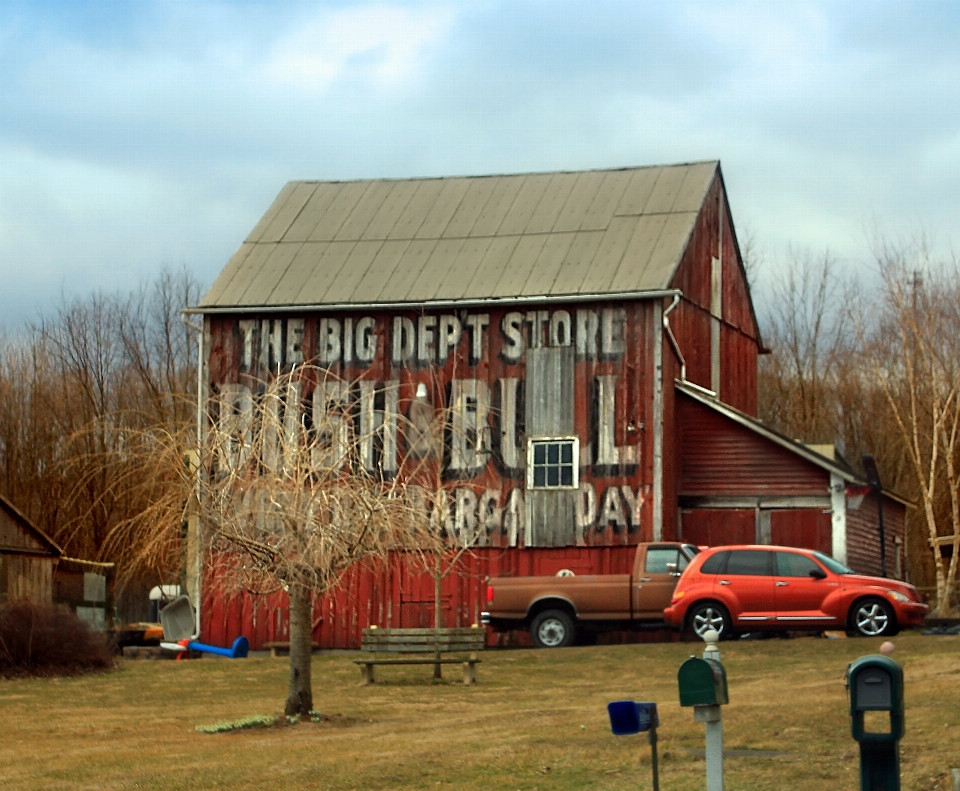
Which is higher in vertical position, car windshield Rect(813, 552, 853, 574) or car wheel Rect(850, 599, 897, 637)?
car windshield Rect(813, 552, 853, 574)

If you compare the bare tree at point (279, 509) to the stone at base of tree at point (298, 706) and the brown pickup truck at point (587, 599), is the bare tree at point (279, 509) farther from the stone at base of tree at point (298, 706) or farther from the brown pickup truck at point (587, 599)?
the brown pickup truck at point (587, 599)

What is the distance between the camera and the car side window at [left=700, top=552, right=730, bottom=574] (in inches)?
940

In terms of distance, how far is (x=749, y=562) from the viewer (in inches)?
937

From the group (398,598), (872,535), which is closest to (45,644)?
(398,598)

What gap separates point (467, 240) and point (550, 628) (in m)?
9.30

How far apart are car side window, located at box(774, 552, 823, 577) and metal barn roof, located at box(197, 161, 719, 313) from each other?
259 inches

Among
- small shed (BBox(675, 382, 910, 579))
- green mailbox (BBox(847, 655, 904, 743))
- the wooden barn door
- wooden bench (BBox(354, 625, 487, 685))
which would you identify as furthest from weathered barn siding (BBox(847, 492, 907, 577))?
green mailbox (BBox(847, 655, 904, 743))

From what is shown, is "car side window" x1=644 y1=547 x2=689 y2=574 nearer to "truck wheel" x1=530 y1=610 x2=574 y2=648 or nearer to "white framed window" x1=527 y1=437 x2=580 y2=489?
"truck wheel" x1=530 y1=610 x2=574 y2=648

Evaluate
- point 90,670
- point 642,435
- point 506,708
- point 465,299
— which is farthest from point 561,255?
point 506,708

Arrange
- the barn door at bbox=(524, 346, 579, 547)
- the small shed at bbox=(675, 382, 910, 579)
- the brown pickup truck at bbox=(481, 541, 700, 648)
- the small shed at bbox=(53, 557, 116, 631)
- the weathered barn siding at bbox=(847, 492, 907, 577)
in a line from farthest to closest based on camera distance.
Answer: the small shed at bbox=(53, 557, 116, 631) < the weathered barn siding at bbox=(847, 492, 907, 577) < the barn door at bbox=(524, 346, 579, 547) < the small shed at bbox=(675, 382, 910, 579) < the brown pickup truck at bbox=(481, 541, 700, 648)

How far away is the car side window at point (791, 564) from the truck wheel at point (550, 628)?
12.8 ft

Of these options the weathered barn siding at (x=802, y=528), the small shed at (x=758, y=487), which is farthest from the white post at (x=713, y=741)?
the weathered barn siding at (x=802, y=528)

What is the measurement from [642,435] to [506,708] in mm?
11957

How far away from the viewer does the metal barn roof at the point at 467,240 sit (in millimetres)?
29625
